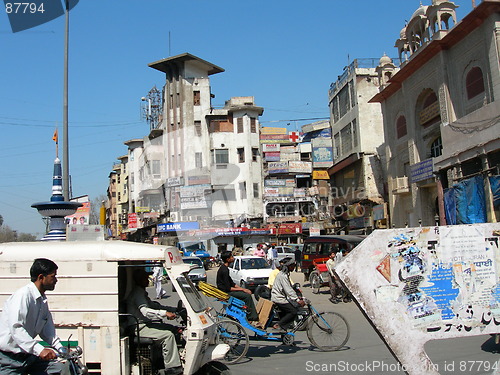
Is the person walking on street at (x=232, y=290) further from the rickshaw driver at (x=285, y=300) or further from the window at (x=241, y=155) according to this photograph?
the window at (x=241, y=155)

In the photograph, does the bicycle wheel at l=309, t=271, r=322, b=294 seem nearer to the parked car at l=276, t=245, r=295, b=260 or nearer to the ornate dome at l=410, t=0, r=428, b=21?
the parked car at l=276, t=245, r=295, b=260

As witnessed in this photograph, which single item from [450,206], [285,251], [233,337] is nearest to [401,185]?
[450,206]

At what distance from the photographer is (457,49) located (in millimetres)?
23141

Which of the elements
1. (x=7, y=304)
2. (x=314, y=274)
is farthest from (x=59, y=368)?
(x=314, y=274)

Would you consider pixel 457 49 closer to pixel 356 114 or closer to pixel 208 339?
pixel 356 114

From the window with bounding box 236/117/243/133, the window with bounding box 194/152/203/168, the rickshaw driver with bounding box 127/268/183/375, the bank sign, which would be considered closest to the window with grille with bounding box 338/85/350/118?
the window with bounding box 236/117/243/133

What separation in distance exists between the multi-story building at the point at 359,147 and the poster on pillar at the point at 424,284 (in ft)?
99.0

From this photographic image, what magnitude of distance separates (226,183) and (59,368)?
51.1 metres

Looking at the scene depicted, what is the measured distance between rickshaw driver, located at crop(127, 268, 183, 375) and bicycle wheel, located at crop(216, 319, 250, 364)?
204cm

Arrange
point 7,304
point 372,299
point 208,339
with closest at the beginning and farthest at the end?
1. point 7,304
2. point 372,299
3. point 208,339

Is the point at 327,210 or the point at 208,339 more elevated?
the point at 327,210

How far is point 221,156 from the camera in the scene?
56000 mm

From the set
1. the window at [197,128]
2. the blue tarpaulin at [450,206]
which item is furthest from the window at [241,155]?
the blue tarpaulin at [450,206]

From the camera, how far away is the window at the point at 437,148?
84.8ft
